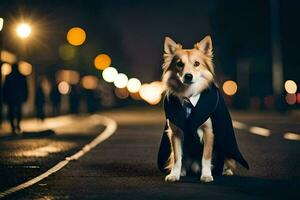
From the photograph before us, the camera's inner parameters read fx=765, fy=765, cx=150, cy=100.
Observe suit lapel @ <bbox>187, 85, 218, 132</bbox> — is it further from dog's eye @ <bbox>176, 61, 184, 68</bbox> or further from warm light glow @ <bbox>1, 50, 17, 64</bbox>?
warm light glow @ <bbox>1, 50, 17, 64</bbox>

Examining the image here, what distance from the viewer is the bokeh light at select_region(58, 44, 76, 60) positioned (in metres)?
72.6

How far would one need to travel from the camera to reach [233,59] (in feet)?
253

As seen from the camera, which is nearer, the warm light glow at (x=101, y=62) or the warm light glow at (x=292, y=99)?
the warm light glow at (x=292, y=99)

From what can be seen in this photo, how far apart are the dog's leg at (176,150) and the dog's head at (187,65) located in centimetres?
54

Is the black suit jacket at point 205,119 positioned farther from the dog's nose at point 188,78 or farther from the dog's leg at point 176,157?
the dog's nose at point 188,78

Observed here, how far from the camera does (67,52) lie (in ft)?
250

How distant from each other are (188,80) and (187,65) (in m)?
0.21

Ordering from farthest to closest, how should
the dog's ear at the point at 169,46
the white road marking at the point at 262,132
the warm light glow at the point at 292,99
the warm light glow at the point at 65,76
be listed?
the warm light glow at the point at 65,76, the warm light glow at the point at 292,99, the white road marking at the point at 262,132, the dog's ear at the point at 169,46

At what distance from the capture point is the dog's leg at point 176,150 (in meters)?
9.95

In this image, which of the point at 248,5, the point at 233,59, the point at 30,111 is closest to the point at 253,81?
the point at 233,59

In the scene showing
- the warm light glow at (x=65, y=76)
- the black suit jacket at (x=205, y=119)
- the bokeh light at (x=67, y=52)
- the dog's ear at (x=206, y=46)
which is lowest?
the black suit jacket at (x=205, y=119)

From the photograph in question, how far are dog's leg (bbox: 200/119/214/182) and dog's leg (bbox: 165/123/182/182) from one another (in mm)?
317

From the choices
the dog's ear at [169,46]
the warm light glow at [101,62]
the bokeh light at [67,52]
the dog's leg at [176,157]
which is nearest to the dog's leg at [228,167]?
the dog's leg at [176,157]

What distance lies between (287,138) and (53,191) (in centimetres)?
1251
